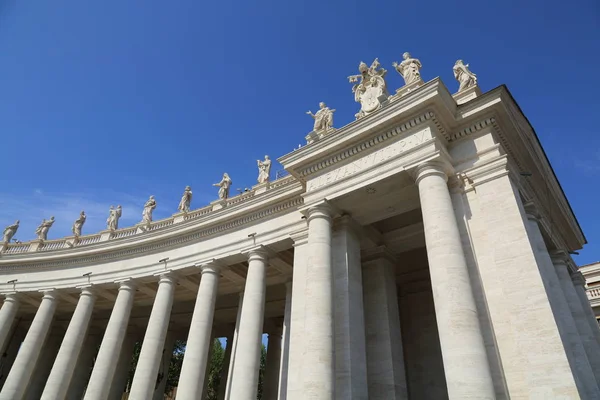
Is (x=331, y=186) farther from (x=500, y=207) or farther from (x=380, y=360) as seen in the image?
(x=380, y=360)

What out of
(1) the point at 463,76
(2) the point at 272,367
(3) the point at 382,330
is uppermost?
(1) the point at 463,76

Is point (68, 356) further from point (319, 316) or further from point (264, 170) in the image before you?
point (319, 316)

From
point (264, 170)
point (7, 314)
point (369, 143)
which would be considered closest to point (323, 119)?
point (369, 143)

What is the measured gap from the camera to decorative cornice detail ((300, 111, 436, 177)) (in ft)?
77.1

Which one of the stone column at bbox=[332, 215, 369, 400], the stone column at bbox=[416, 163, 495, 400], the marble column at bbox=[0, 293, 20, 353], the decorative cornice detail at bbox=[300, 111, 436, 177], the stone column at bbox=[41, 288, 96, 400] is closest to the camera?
the stone column at bbox=[416, 163, 495, 400]

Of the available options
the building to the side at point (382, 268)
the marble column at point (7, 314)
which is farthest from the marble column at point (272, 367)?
the marble column at point (7, 314)

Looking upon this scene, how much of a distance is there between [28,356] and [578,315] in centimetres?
4869

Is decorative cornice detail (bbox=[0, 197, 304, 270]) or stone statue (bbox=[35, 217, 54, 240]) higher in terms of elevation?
stone statue (bbox=[35, 217, 54, 240])

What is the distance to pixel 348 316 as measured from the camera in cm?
2411

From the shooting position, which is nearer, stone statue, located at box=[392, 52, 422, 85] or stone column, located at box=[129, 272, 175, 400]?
stone statue, located at box=[392, 52, 422, 85]

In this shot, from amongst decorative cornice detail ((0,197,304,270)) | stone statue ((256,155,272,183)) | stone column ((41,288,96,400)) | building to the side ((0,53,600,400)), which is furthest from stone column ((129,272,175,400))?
stone statue ((256,155,272,183))

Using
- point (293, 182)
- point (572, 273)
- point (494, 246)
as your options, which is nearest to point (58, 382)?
point (293, 182)

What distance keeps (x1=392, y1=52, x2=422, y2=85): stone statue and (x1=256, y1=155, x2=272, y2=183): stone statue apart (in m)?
15.7

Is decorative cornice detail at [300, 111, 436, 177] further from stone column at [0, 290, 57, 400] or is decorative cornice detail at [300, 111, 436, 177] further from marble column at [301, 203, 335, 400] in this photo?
stone column at [0, 290, 57, 400]
